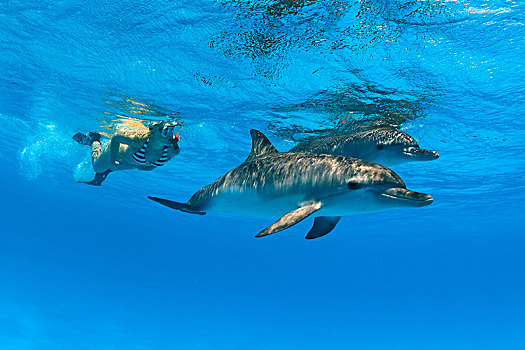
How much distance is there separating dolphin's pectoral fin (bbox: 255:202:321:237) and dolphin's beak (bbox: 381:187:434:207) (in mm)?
851

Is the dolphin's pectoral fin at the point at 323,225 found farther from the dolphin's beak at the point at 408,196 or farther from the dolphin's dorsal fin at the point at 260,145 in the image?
the dolphin's dorsal fin at the point at 260,145

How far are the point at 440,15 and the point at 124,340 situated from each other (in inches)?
1653

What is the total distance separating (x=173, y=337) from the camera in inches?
1754

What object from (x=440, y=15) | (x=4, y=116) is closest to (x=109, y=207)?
(x=4, y=116)

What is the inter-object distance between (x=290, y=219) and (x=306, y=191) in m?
0.74

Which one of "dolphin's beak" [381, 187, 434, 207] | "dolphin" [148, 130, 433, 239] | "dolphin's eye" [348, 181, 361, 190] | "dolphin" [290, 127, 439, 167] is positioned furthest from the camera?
"dolphin" [290, 127, 439, 167]

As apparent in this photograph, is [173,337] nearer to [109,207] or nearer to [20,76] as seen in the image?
[109,207]

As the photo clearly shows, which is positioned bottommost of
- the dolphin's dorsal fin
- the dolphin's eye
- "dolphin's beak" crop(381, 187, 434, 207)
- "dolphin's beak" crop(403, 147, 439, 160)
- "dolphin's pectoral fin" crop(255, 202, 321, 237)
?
"dolphin's pectoral fin" crop(255, 202, 321, 237)

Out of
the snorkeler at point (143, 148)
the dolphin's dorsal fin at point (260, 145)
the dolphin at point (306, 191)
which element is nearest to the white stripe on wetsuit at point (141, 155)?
the snorkeler at point (143, 148)

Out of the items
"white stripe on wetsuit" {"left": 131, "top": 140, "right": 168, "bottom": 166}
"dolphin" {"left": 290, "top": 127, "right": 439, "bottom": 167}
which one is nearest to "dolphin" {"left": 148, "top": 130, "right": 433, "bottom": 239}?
"dolphin" {"left": 290, "top": 127, "right": 439, "bottom": 167}

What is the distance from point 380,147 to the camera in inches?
318

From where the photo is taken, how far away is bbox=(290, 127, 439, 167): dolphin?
7.92 meters

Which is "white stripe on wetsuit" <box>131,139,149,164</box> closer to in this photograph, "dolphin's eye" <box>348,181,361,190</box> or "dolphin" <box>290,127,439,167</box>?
"dolphin" <box>290,127,439,167</box>

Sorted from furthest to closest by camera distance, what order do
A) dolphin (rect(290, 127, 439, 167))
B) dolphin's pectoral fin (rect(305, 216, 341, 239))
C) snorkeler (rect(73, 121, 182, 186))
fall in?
snorkeler (rect(73, 121, 182, 186)), dolphin (rect(290, 127, 439, 167)), dolphin's pectoral fin (rect(305, 216, 341, 239))
